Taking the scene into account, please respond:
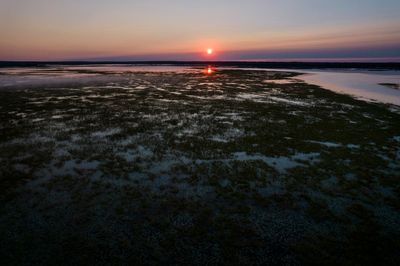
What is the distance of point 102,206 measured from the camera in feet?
31.8

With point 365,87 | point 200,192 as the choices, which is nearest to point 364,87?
point 365,87

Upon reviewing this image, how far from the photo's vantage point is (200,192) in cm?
1081

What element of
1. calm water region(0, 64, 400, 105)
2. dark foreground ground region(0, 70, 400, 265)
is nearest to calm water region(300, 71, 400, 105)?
calm water region(0, 64, 400, 105)

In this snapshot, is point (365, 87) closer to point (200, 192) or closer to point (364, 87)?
point (364, 87)

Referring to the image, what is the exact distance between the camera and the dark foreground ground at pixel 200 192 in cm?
746

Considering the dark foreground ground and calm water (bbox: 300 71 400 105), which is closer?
the dark foreground ground

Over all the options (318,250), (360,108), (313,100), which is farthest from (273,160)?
(313,100)

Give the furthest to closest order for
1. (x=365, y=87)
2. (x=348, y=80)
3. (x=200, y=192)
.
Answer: (x=348, y=80)
(x=365, y=87)
(x=200, y=192)

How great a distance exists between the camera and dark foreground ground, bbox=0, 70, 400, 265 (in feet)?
24.5

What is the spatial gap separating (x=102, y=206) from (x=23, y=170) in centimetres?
565

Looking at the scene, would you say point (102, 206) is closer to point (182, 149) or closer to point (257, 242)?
point (257, 242)

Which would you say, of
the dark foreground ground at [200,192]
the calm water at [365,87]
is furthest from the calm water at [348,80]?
the dark foreground ground at [200,192]

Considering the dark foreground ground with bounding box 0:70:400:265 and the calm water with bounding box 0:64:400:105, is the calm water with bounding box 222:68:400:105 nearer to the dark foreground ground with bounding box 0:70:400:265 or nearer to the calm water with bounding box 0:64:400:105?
the calm water with bounding box 0:64:400:105

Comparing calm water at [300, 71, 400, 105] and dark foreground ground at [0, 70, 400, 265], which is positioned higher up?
calm water at [300, 71, 400, 105]
